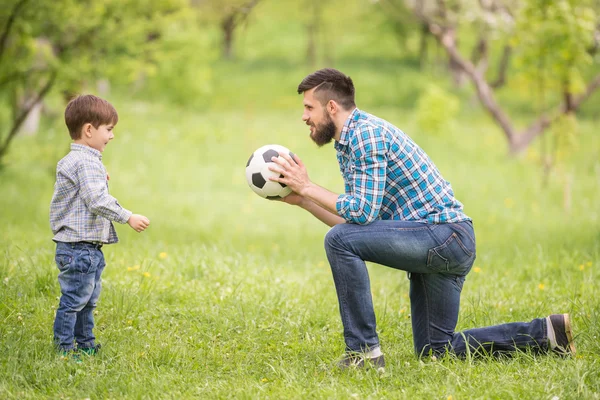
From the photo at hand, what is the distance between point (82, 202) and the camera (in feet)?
13.2

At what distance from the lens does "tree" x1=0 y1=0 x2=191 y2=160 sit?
31.8ft

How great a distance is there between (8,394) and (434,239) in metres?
2.55

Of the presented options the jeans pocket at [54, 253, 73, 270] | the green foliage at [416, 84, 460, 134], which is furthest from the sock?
the green foliage at [416, 84, 460, 134]

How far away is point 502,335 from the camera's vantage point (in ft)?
13.6

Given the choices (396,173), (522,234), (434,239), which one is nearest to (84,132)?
(396,173)

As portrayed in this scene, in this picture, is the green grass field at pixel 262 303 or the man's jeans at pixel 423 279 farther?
the man's jeans at pixel 423 279

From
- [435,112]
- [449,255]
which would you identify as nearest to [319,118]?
[449,255]

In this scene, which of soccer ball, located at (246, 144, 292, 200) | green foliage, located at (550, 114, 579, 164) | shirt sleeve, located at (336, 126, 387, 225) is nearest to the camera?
shirt sleeve, located at (336, 126, 387, 225)

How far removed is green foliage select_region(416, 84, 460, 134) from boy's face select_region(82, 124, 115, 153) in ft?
48.4

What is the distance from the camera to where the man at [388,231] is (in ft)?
12.7

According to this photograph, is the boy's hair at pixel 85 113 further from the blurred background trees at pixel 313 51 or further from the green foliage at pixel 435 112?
the green foliage at pixel 435 112

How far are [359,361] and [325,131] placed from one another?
1.43 m

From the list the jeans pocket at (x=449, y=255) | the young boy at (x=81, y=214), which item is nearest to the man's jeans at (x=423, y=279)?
the jeans pocket at (x=449, y=255)

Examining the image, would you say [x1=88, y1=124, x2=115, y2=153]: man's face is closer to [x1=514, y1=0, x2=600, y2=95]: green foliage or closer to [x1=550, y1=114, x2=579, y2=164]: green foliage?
[x1=514, y1=0, x2=600, y2=95]: green foliage
